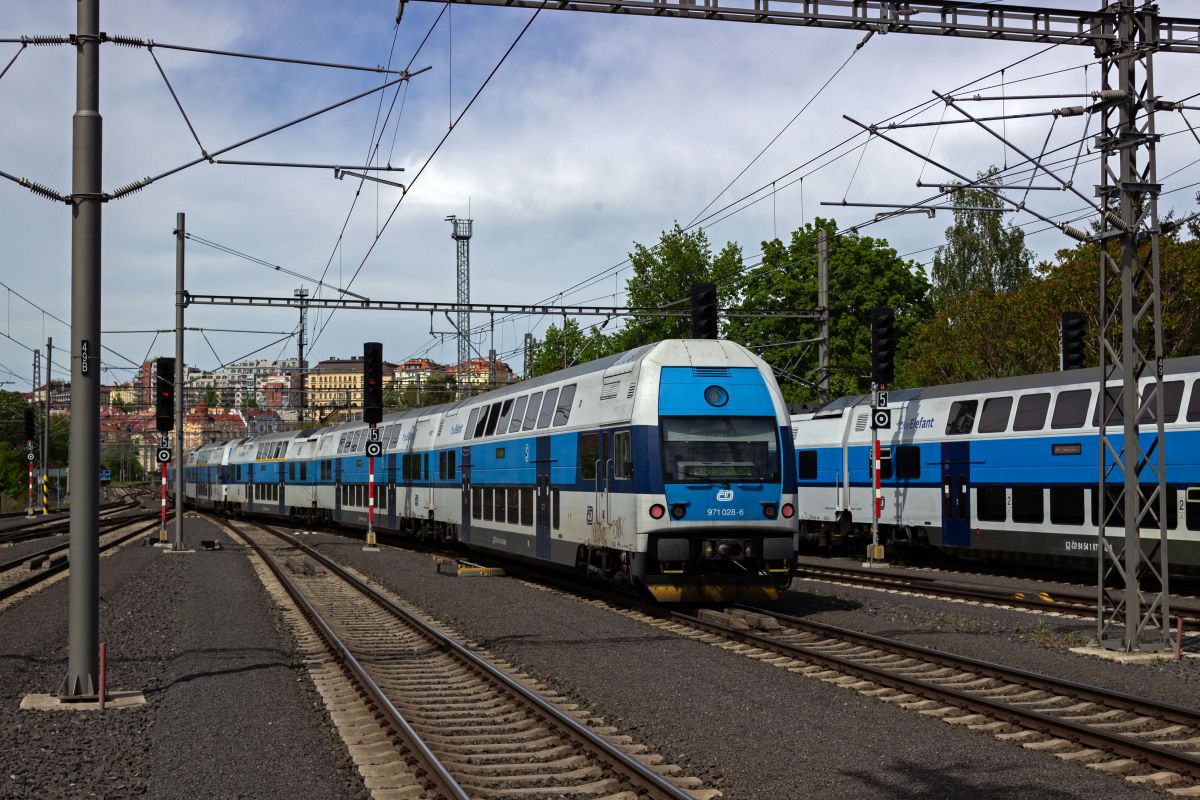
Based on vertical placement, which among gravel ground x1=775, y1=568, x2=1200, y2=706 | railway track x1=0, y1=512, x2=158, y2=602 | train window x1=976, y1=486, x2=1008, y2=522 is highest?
train window x1=976, y1=486, x2=1008, y2=522

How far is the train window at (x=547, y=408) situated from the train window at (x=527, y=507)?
1.26 metres

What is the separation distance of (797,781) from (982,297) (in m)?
40.9

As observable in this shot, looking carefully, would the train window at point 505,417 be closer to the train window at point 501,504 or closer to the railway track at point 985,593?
the train window at point 501,504

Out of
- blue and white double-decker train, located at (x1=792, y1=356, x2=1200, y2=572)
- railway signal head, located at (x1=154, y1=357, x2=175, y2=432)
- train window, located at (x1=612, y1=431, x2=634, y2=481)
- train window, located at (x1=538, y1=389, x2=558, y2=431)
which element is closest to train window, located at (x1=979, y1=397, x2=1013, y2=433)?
blue and white double-decker train, located at (x1=792, y1=356, x2=1200, y2=572)

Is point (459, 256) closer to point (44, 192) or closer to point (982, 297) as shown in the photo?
point (982, 297)

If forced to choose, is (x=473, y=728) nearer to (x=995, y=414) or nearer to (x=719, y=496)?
(x=719, y=496)

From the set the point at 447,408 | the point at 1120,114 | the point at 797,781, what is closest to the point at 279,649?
the point at 797,781

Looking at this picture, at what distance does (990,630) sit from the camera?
15758 millimetres

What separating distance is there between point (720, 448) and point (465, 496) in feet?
36.9

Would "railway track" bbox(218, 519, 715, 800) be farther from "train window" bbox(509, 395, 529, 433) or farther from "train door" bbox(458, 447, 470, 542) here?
"train door" bbox(458, 447, 470, 542)

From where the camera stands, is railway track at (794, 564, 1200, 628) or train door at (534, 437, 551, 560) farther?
train door at (534, 437, 551, 560)

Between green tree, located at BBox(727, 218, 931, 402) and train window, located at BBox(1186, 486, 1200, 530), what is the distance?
3316cm

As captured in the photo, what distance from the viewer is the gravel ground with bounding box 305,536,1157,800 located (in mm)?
8070

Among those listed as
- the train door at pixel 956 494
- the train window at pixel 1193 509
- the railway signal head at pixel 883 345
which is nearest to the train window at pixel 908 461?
the train door at pixel 956 494
